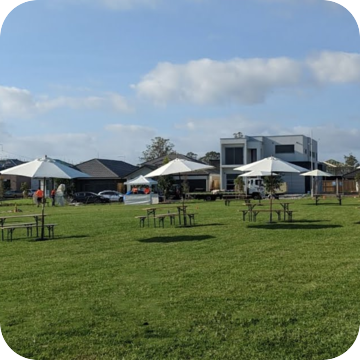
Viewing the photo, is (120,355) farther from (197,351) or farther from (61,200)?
(61,200)

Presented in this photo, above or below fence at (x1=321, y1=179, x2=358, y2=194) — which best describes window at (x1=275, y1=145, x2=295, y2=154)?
above

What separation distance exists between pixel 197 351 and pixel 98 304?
2.18 meters

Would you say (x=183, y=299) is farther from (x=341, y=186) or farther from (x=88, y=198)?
(x=341, y=186)

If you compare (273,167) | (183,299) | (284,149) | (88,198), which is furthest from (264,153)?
(183,299)

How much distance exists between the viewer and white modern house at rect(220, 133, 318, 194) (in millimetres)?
Result: 59250

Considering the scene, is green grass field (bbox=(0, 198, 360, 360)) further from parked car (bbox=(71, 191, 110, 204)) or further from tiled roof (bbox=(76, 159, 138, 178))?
tiled roof (bbox=(76, 159, 138, 178))

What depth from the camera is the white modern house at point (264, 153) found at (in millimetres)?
59250

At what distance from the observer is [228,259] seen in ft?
31.8

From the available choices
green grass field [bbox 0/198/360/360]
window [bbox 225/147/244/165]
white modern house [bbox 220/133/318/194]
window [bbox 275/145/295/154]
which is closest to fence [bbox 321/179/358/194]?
white modern house [bbox 220/133/318/194]

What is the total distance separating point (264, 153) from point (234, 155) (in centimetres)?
429

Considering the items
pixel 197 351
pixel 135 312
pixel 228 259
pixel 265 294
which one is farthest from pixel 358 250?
pixel 197 351

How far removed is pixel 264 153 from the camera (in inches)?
2431

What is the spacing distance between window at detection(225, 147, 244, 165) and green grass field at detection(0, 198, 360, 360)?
47.6m

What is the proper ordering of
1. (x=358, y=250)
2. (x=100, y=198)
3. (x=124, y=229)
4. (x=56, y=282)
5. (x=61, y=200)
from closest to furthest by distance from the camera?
(x=56, y=282), (x=358, y=250), (x=124, y=229), (x=61, y=200), (x=100, y=198)
